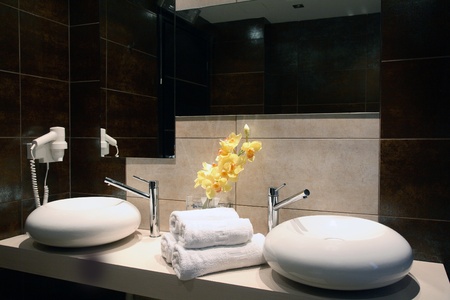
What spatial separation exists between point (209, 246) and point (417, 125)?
808mm

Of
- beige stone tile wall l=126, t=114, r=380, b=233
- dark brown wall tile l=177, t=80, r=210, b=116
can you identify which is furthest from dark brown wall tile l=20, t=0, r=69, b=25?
beige stone tile wall l=126, t=114, r=380, b=233

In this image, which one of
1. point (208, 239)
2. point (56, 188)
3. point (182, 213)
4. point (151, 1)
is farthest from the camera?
point (56, 188)

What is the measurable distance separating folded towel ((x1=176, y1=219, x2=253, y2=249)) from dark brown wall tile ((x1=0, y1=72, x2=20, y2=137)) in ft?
2.95

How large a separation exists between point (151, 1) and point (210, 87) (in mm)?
487

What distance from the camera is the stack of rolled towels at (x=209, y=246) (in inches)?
45.4

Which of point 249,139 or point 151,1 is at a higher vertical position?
point 151,1

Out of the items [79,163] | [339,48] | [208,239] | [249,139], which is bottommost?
[208,239]

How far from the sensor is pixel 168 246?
126 centimetres

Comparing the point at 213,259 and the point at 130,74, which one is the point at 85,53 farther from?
the point at 213,259

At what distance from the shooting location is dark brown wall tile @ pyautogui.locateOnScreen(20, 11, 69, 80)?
5.46 feet

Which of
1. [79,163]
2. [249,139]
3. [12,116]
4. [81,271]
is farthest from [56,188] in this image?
[249,139]

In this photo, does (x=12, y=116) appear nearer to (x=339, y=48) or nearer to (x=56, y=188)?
(x=56, y=188)

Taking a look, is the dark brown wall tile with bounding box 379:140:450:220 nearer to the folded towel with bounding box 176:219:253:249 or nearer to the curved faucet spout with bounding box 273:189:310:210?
the curved faucet spout with bounding box 273:189:310:210

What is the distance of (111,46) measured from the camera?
179cm
